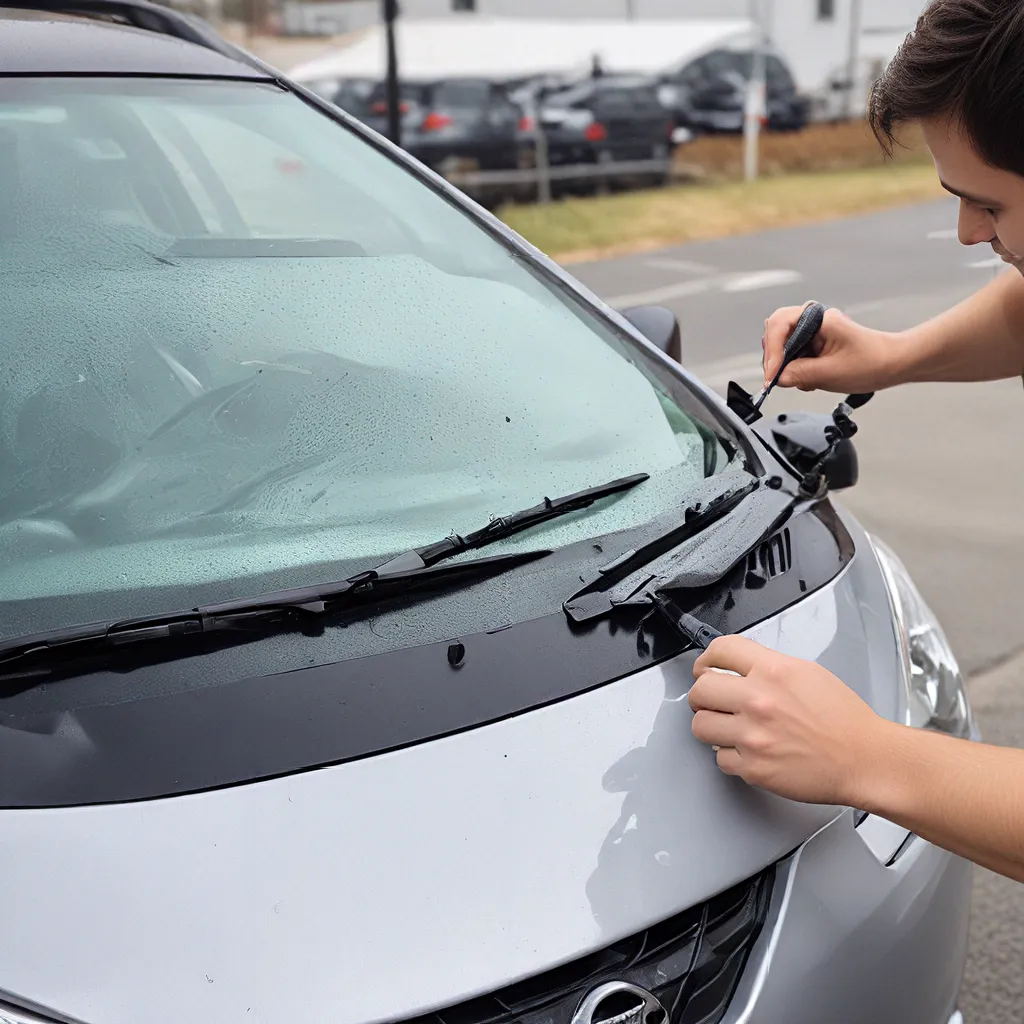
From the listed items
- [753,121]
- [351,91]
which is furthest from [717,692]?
[753,121]

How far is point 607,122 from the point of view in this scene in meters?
15.4

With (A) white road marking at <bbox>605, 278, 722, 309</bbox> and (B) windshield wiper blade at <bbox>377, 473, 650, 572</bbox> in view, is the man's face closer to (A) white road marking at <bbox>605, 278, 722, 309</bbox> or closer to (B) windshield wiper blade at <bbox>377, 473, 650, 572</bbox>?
(B) windshield wiper blade at <bbox>377, 473, 650, 572</bbox>

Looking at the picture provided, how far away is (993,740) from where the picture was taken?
129 inches

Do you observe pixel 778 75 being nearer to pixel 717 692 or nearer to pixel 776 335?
pixel 776 335

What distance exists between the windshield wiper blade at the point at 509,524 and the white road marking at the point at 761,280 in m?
8.22

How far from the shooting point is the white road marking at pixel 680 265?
10.8 meters

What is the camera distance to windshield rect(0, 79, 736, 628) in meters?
1.66

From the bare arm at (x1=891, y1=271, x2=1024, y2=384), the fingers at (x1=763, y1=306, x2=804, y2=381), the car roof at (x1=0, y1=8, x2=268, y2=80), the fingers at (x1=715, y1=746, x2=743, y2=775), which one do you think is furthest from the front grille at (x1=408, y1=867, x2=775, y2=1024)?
the car roof at (x1=0, y1=8, x2=268, y2=80)

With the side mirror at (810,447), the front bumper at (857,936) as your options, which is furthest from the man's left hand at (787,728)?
the side mirror at (810,447)

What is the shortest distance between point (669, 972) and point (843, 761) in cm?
29

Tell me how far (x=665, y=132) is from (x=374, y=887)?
15622 mm

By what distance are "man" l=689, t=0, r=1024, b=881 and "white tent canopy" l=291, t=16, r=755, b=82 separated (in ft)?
51.5

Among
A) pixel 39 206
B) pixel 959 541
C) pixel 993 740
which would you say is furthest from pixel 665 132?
pixel 39 206

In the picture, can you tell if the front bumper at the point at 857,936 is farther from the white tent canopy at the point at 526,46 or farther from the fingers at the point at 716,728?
the white tent canopy at the point at 526,46
